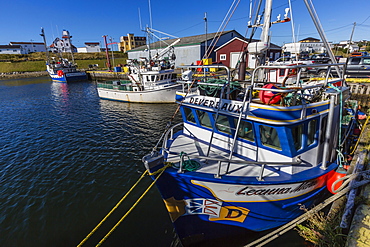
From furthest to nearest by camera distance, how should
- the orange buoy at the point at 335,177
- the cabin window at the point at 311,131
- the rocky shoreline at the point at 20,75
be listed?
1. the rocky shoreline at the point at 20,75
2. the orange buoy at the point at 335,177
3. the cabin window at the point at 311,131

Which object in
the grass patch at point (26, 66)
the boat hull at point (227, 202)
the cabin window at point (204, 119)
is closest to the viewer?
the boat hull at point (227, 202)

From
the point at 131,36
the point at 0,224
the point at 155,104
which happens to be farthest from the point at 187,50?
the point at 131,36

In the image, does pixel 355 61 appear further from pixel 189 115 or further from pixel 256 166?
pixel 256 166

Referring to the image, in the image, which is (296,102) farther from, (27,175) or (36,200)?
(27,175)

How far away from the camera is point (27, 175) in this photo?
11.5 meters

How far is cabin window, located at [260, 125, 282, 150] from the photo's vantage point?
5.96 m

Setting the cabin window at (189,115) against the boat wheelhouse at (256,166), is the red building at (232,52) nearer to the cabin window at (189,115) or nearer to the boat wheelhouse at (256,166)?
the cabin window at (189,115)

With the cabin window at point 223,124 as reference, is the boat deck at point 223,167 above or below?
below

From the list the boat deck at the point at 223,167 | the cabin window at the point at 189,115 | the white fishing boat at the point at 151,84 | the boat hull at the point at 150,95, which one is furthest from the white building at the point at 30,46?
the boat deck at the point at 223,167

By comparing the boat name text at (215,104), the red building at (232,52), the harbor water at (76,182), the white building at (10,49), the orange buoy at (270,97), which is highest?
the white building at (10,49)

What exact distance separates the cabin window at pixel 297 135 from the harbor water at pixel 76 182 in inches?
140

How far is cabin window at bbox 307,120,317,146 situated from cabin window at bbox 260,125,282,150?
105 cm

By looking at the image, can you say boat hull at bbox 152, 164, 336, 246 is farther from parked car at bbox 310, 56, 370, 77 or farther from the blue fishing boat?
parked car at bbox 310, 56, 370, 77

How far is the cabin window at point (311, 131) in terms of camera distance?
239 inches
